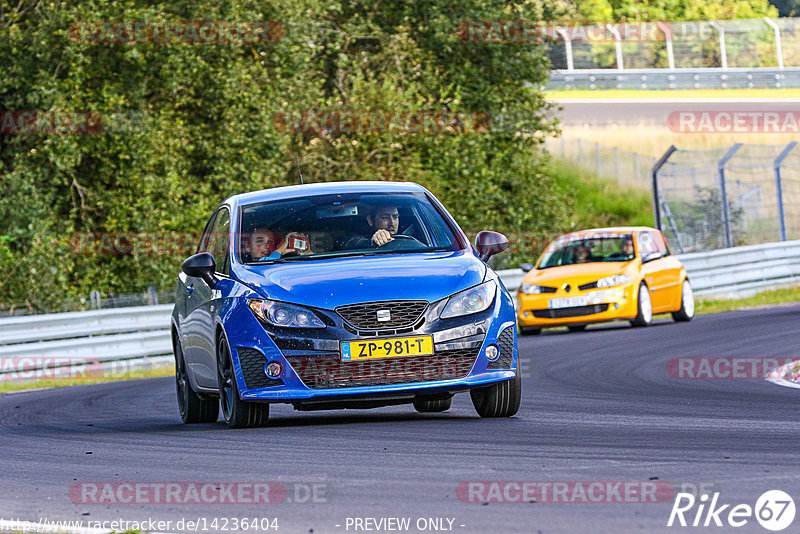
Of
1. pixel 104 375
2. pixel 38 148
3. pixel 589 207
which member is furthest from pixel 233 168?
pixel 589 207

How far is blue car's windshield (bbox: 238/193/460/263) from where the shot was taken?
9.95 meters

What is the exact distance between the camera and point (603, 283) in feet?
69.8

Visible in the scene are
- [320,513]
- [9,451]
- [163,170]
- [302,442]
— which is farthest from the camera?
[163,170]

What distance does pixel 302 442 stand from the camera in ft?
28.5

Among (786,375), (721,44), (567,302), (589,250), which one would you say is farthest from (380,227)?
(721,44)

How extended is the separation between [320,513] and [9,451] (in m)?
3.92

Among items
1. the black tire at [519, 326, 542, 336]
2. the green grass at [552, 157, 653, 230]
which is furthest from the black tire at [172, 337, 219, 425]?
the green grass at [552, 157, 653, 230]

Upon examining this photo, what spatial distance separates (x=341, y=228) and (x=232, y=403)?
1361mm

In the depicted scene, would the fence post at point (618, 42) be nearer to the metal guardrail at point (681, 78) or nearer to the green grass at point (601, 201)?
the metal guardrail at point (681, 78)

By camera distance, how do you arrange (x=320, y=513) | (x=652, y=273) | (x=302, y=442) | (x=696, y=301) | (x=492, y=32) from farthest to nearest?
(x=492, y=32)
(x=696, y=301)
(x=652, y=273)
(x=302, y=442)
(x=320, y=513)

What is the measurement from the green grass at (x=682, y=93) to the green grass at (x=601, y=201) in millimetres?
6583

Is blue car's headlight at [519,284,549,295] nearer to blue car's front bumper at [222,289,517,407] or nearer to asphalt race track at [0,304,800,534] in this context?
asphalt race track at [0,304,800,534]

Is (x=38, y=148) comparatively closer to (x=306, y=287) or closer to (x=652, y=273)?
(x=652, y=273)

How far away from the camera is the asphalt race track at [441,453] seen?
6094 millimetres
